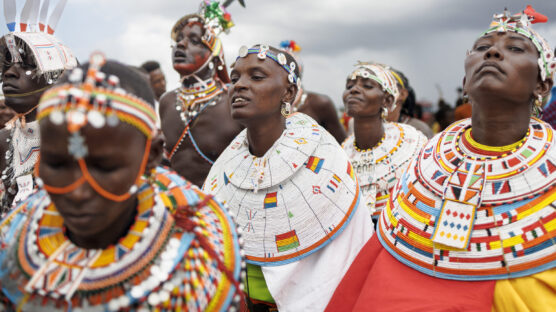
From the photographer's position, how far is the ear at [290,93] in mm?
3512

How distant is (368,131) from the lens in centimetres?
464

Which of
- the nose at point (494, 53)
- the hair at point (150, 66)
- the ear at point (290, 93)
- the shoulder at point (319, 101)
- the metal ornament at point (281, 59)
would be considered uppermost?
the nose at point (494, 53)

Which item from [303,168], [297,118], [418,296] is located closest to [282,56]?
[297,118]

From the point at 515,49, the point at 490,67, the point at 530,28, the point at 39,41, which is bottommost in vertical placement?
the point at 39,41

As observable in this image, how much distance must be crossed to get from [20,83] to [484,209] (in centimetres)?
298

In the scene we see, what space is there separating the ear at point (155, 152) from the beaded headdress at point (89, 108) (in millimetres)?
130

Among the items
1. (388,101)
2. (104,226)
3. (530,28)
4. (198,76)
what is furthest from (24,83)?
(388,101)

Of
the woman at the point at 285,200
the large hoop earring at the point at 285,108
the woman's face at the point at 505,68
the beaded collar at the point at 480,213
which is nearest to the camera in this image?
the beaded collar at the point at 480,213

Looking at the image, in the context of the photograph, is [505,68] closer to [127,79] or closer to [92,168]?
[127,79]

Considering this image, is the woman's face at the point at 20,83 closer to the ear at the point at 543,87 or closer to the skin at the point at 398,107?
the ear at the point at 543,87

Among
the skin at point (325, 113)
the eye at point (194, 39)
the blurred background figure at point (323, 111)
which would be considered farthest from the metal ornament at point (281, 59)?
the skin at point (325, 113)

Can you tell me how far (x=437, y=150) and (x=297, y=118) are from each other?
1.20 m

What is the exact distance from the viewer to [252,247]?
10.2ft

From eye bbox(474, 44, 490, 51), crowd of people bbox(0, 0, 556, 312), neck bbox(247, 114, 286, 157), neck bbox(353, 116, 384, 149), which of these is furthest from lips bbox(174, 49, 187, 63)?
eye bbox(474, 44, 490, 51)
